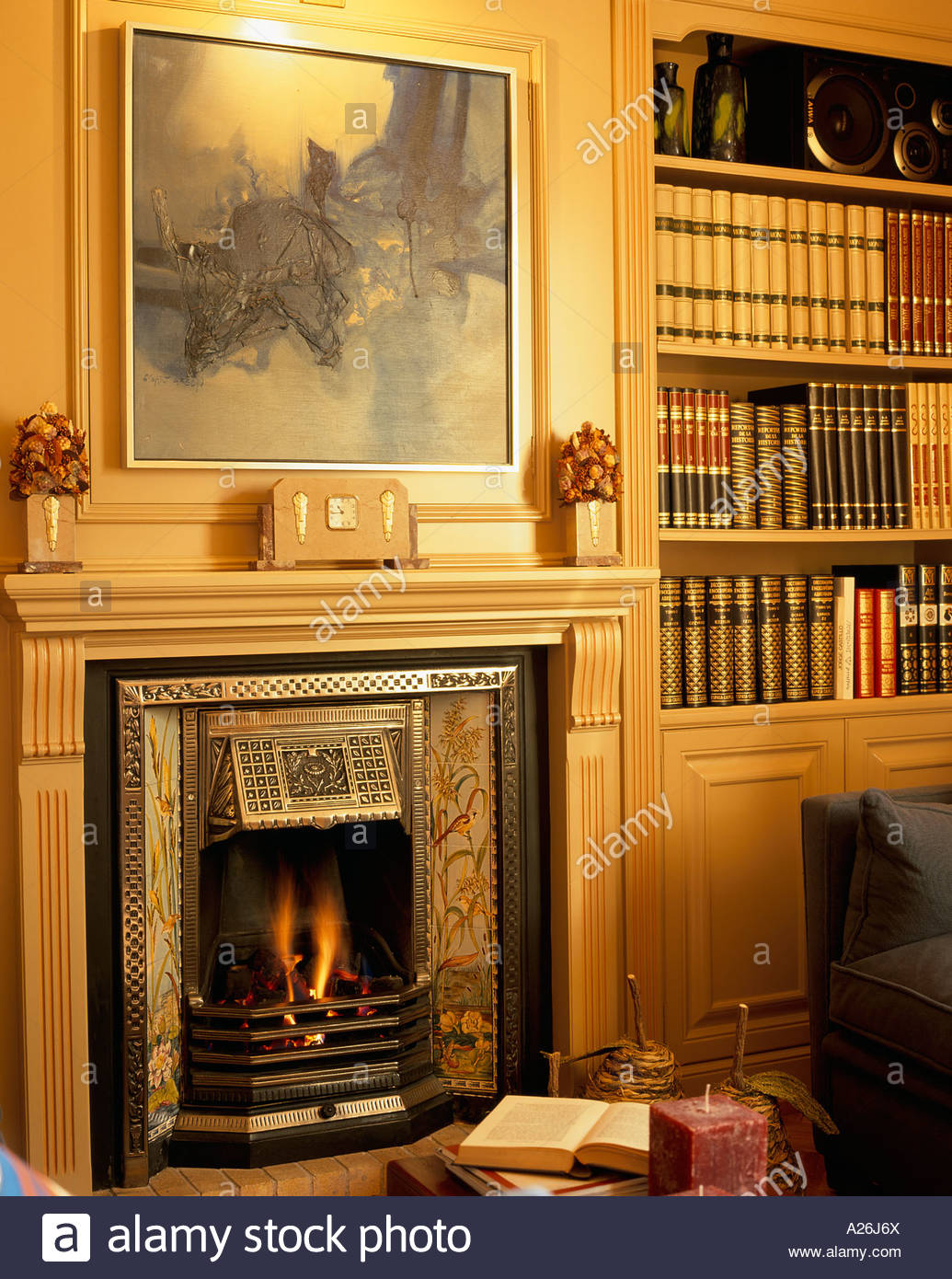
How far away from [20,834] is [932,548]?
2696 mm

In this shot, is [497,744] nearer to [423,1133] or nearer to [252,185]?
[423,1133]

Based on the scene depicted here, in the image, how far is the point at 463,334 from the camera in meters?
2.92

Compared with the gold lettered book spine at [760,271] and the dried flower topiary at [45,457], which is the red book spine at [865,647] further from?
the dried flower topiary at [45,457]

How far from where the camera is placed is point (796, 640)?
10.9 feet

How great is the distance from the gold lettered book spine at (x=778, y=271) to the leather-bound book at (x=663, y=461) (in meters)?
0.37

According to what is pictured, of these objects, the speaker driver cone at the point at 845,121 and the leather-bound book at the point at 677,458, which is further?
the speaker driver cone at the point at 845,121

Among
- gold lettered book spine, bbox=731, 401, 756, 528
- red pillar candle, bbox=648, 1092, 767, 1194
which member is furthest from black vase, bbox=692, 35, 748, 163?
red pillar candle, bbox=648, 1092, 767, 1194

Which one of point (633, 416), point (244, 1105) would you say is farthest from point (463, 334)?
point (244, 1105)

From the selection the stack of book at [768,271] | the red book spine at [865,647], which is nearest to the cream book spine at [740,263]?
the stack of book at [768,271]

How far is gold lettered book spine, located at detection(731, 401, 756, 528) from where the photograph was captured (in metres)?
3.25

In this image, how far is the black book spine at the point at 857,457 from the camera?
3357 mm

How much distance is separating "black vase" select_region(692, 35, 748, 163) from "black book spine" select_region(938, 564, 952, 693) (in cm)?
128

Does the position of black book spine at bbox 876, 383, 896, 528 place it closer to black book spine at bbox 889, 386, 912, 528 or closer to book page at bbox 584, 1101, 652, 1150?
black book spine at bbox 889, 386, 912, 528

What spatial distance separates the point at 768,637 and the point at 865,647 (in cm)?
32
